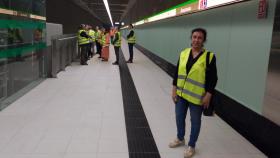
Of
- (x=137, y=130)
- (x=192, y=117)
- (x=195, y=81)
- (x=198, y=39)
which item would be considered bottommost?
(x=137, y=130)

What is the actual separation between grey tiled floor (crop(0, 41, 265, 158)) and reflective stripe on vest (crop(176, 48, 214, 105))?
0.65m

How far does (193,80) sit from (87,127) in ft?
5.30

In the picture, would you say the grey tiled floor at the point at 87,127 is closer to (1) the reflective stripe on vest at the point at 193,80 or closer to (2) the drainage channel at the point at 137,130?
(2) the drainage channel at the point at 137,130

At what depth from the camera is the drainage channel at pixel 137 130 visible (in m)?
3.00

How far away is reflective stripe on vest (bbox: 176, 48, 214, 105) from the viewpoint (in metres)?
2.73

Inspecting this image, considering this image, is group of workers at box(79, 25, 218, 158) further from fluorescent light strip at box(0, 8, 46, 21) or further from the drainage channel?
fluorescent light strip at box(0, 8, 46, 21)

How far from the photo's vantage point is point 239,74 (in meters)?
3.84

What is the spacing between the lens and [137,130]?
Answer: 3.65m

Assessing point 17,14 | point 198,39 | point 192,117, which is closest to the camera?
point 198,39

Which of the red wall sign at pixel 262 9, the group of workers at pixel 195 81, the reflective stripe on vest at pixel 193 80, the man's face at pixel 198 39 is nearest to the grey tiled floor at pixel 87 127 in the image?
the group of workers at pixel 195 81

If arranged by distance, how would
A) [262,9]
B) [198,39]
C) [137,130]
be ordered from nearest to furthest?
[198,39] → [262,9] → [137,130]

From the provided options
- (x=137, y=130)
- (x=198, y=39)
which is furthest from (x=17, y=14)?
(x=198, y=39)

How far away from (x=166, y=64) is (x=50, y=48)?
3450mm

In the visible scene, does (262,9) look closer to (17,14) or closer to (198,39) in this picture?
(198,39)
